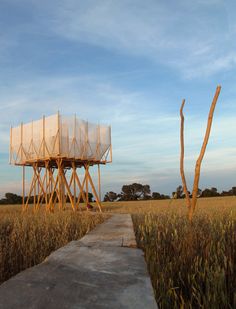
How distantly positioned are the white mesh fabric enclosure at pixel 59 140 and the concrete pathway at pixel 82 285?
590 inches

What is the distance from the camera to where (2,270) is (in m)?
4.06

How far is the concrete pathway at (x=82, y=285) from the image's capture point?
1.43m

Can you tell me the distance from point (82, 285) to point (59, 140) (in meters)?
15.6

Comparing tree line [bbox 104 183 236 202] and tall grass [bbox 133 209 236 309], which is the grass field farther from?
tree line [bbox 104 183 236 202]

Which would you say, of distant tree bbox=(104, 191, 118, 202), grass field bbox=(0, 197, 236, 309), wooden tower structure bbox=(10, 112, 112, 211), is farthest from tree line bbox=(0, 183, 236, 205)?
grass field bbox=(0, 197, 236, 309)

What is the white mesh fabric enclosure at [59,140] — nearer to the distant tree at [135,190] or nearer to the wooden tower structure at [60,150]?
the wooden tower structure at [60,150]

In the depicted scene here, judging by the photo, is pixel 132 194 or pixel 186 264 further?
pixel 132 194

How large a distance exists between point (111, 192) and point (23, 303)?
172 feet

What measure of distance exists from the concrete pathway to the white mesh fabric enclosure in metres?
15.0

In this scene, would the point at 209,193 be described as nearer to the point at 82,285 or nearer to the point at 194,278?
the point at 194,278

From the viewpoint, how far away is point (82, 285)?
1.68m

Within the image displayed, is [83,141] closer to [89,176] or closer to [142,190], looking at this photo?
[89,176]

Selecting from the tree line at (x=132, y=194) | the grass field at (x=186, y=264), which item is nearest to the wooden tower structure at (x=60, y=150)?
the grass field at (x=186, y=264)

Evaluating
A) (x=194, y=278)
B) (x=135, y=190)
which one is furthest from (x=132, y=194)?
(x=194, y=278)
